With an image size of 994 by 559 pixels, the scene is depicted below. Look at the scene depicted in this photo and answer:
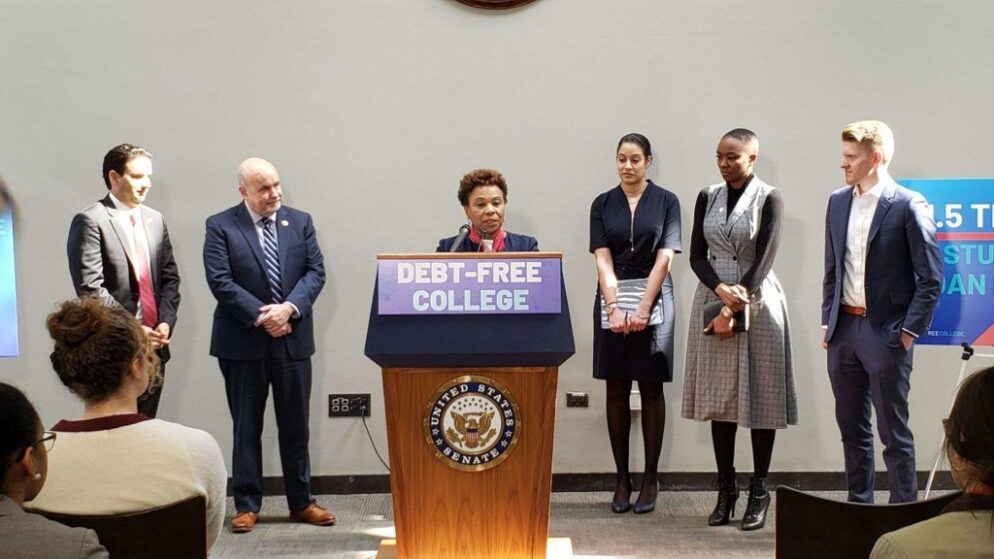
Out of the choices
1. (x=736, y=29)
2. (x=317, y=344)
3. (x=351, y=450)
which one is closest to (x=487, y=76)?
(x=736, y=29)

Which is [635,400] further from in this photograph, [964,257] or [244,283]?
[244,283]

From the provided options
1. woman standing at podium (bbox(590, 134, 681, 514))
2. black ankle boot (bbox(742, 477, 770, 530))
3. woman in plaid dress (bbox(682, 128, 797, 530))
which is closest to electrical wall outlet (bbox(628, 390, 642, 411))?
woman standing at podium (bbox(590, 134, 681, 514))

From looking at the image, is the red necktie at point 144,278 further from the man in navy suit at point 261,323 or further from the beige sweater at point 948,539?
the beige sweater at point 948,539

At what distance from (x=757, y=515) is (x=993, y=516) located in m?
2.84

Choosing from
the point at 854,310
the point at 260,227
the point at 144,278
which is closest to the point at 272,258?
the point at 260,227

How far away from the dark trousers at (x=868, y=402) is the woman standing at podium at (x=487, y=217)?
141 cm

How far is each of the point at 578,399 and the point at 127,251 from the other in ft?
7.58

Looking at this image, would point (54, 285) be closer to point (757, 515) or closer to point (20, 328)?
point (20, 328)

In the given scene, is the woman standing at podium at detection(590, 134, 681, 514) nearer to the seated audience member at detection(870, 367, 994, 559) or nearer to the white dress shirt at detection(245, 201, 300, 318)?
the white dress shirt at detection(245, 201, 300, 318)

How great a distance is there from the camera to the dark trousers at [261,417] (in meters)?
4.11

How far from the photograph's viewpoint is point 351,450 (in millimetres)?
4805

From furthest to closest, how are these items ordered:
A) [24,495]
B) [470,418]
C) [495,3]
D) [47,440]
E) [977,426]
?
[495,3] < [470,418] < [47,440] < [24,495] < [977,426]

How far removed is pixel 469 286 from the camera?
2.84m

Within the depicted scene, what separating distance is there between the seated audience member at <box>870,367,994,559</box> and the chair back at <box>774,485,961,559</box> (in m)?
0.27
